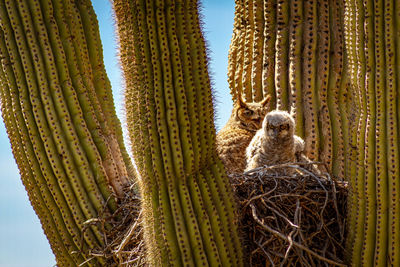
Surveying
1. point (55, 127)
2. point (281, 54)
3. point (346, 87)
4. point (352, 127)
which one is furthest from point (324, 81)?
point (55, 127)

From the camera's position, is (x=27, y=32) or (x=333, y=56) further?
(x=333, y=56)

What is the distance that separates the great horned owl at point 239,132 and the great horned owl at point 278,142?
625 millimetres

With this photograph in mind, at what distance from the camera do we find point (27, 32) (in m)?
6.05

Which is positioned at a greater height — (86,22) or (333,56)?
(86,22)

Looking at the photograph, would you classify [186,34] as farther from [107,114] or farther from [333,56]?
[333,56]

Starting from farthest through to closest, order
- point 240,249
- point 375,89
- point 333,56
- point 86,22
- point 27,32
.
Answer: point 333,56, point 86,22, point 27,32, point 240,249, point 375,89

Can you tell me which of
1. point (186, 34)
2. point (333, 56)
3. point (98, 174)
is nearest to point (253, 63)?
point (333, 56)

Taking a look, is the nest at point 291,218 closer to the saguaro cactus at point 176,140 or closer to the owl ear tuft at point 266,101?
the saguaro cactus at point 176,140

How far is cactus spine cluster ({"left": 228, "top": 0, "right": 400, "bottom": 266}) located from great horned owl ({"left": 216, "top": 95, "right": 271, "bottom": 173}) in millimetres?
237

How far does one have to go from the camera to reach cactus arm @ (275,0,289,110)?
8352 mm

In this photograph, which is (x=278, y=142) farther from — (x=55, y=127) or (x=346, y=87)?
(x=55, y=127)

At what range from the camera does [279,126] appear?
24.4 feet

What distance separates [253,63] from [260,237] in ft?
12.1

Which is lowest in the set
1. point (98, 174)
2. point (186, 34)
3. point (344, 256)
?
point (344, 256)
